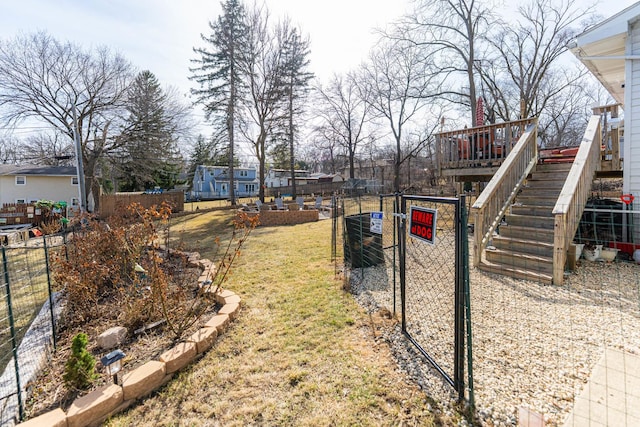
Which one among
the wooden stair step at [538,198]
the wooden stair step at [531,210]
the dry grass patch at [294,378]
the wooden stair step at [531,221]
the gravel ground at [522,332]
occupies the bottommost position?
the dry grass patch at [294,378]

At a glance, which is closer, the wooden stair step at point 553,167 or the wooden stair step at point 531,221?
the wooden stair step at point 531,221

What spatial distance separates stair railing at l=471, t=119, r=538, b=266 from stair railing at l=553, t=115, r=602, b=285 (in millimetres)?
934

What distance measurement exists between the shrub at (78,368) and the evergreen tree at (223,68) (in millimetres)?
17466

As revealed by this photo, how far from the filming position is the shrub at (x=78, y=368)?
7.27ft

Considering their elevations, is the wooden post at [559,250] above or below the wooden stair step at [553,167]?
below

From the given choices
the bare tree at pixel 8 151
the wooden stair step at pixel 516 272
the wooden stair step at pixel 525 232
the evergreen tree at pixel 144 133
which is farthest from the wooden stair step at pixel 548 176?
the bare tree at pixel 8 151

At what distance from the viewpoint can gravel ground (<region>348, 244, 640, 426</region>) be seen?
84.8 inches

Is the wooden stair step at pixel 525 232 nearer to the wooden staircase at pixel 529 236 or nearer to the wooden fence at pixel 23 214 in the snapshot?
the wooden staircase at pixel 529 236

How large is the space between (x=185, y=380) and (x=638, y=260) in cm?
736

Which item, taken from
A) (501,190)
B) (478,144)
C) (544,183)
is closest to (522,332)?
(501,190)

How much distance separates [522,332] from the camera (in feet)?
9.84

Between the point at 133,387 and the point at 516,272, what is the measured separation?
5230 millimetres

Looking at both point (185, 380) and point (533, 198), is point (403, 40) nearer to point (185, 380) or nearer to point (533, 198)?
point (533, 198)

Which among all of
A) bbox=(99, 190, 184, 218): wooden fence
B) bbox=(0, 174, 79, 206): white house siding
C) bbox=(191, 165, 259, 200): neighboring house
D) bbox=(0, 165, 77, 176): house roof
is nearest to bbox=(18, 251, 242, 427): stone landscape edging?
bbox=(99, 190, 184, 218): wooden fence
